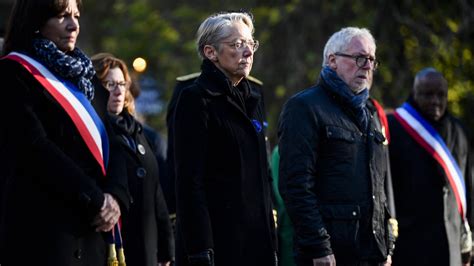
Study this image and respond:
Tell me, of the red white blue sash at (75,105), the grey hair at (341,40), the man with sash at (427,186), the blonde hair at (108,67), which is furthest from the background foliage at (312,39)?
the red white blue sash at (75,105)

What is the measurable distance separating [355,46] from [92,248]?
6.31 feet

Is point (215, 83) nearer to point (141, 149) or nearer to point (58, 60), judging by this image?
point (58, 60)

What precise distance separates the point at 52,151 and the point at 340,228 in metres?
1.63

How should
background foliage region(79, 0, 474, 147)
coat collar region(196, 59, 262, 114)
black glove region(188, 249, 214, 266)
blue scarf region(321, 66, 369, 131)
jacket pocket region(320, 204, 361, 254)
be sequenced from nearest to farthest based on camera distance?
black glove region(188, 249, 214, 266) < coat collar region(196, 59, 262, 114) < jacket pocket region(320, 204, 361, 254) < blue scarf region(321, 66, 369, 131) < background foliage region(79, 0, 474, 147)

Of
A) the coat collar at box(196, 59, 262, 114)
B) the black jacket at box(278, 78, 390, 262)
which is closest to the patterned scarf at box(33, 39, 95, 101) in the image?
the coat collar at box(196, 59, 262, 114)

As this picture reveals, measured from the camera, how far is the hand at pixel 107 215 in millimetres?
5312

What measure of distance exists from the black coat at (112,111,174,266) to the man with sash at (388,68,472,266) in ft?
6.36

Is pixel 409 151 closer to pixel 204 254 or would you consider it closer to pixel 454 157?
pixel 454 157

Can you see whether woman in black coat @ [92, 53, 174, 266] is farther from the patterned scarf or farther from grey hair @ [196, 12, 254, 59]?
the patterned scarf

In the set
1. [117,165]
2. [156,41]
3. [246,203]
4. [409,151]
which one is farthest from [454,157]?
→ [156,41]

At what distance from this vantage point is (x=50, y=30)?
5.42 meters

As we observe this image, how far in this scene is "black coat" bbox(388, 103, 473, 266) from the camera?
826 cm

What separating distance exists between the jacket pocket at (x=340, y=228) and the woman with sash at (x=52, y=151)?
110 centimetres

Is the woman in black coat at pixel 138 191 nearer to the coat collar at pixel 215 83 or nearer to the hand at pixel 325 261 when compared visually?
the coat collar at pixel 215 83
